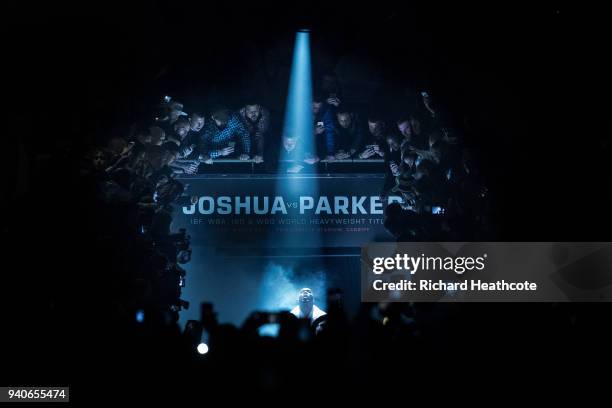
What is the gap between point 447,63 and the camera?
7.45 meters

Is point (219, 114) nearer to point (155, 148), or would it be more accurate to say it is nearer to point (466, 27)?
point (155, 148)

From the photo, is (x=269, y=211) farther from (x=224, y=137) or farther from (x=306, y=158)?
(x=224, y=137)

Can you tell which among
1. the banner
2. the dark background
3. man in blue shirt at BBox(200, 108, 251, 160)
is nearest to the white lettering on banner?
the banner

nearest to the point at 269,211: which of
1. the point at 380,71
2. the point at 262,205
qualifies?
the point at 262,205

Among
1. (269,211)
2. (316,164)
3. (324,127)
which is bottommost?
(269,211)

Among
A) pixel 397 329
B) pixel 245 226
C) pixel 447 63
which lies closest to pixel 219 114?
pixel 245 226

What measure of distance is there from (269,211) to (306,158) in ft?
2.37

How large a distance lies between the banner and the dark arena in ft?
0.05

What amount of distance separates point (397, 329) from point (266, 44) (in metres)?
4.38

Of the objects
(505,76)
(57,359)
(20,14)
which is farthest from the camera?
(505,76)

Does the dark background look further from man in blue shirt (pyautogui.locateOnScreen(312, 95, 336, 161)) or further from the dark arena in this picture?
man in blue shirt (pyautogui.locateOnScreen(312, 95, 336, 161))

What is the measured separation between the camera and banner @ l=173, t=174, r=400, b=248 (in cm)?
748

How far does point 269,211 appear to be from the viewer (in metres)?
7.50


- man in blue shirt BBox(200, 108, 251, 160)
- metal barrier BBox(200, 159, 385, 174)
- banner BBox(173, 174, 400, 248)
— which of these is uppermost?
man in blue shirt BBox(200, 108, 251, 160)
